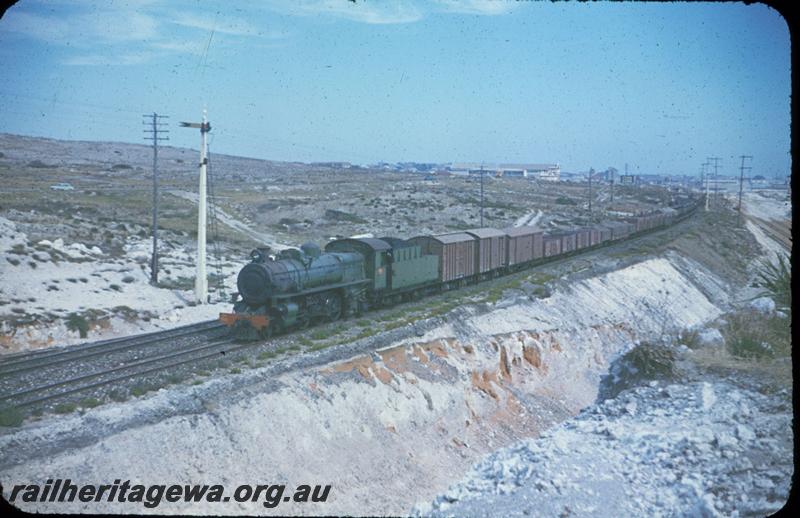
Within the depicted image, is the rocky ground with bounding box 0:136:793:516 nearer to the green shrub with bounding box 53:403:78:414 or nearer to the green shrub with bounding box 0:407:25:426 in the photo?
the green shrub with bounding box 53:403:78:414

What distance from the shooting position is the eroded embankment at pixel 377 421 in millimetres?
12695

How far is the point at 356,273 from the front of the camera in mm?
26094

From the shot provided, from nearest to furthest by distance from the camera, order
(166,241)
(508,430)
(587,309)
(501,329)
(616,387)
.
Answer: (508,430) < (616,387) < (501,329) < (587,309) < (166,241)

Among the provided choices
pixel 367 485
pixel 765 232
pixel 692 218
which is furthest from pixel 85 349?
Result: pixel 692 218

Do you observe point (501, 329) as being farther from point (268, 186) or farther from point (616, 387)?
point (268, 186)

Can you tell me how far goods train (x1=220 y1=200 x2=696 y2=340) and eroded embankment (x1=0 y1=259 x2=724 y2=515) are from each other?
3611mm

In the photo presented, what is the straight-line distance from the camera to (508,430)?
67.6 feet

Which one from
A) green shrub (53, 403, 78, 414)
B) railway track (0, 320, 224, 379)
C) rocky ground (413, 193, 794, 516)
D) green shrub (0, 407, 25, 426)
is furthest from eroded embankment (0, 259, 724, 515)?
railway track (0, 320, 224, 379)

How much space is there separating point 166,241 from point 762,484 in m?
40.1

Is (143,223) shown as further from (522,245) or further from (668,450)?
(668,450)

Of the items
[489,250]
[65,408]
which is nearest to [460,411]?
[65,408]

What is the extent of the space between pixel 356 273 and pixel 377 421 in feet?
31.9

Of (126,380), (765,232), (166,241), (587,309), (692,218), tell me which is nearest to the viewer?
(126,380)

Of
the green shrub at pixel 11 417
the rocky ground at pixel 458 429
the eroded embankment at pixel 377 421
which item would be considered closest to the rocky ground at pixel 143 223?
the green shrub at pixel 11 417
